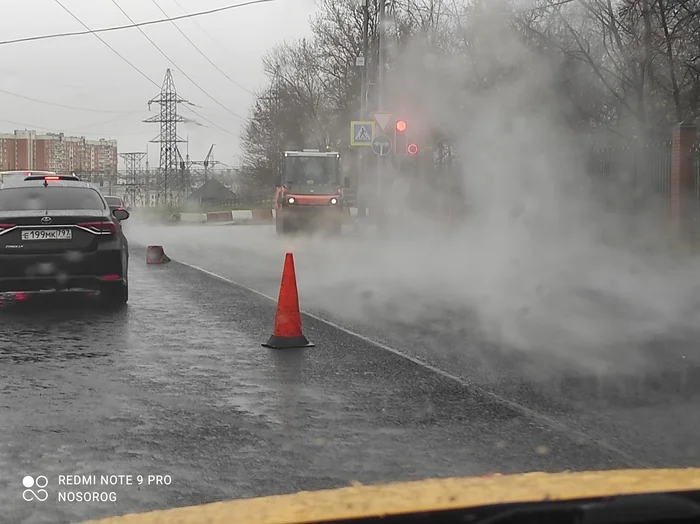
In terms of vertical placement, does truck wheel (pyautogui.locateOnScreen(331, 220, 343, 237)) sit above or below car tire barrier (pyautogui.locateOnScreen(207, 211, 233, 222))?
above

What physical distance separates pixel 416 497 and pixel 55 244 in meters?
7.04

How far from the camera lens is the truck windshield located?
24.1 meters

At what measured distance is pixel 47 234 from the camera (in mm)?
8312

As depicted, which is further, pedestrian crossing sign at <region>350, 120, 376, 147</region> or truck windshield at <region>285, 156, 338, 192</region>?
truck windshield at <region>285, 156, 338, 192</region>

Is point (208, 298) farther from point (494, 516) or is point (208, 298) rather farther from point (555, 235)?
point (494, 516)

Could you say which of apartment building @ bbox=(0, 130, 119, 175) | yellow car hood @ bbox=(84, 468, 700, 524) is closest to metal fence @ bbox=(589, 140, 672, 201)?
yellow car hood @ bbox=(84, 468, 700, 524)

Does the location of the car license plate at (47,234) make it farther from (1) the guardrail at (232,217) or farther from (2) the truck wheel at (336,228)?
(1) the guardrail at (232,217)

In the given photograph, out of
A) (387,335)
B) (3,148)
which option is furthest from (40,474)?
(3,148)

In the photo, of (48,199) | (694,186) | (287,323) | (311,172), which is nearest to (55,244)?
(48,199)

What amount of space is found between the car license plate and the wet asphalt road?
796mm

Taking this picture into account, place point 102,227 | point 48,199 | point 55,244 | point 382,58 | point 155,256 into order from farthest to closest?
point 382,58, point 155,256, point 48,199, point 102,227, point 55,244

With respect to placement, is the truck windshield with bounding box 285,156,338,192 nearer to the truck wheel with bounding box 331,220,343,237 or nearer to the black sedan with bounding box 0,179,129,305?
the truck wheel with bounding box 331,220,343,237

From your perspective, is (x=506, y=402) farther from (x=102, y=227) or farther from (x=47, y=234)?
(x=47, y=234)

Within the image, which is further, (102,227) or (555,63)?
(555,63)
